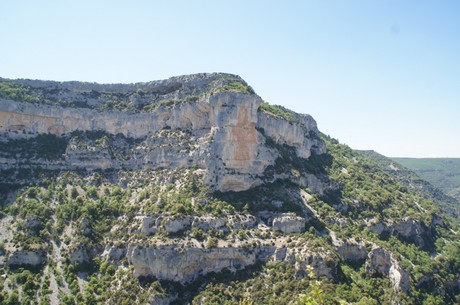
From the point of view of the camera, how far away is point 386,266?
6869 centimetres

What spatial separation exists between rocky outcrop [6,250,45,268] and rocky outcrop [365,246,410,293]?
55803mm

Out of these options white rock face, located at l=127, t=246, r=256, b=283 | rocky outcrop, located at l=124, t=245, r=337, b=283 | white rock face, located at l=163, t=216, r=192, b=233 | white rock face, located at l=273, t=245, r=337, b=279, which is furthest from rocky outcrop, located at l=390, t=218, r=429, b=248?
white rock face, located at l=163, t=216, r=192, b=233

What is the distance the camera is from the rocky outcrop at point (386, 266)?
6544 cm

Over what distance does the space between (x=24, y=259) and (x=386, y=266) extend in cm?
6106

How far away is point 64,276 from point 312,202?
162 ft

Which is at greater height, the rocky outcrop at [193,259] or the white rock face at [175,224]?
the white rock face at [175,224]

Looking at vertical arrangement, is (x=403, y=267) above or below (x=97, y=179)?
below

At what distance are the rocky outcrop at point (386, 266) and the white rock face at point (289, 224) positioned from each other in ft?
41.6

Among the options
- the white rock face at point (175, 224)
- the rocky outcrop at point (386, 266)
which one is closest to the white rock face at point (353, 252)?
the rocky outcrop at point (386, 266)

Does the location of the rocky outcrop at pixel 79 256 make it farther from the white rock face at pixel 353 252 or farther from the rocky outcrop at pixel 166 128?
the white rock face at pixel 353 252

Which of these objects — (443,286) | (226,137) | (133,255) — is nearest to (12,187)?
(133,255)

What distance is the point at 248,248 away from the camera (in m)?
66.3

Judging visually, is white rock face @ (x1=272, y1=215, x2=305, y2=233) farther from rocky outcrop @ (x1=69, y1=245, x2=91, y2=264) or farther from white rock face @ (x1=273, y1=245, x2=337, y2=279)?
rocky outcrop @ (x1=69, y1=245, x2=91, y2=264)

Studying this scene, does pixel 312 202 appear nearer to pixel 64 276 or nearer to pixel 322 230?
pixel 322 230
